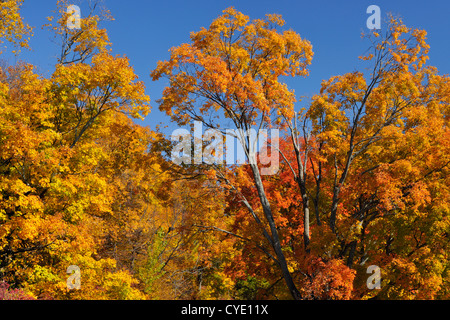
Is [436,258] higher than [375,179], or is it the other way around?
[375,179]

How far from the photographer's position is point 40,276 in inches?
595

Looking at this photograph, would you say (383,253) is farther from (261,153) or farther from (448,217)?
(261,153)

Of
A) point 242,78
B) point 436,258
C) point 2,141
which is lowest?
point 436,258
